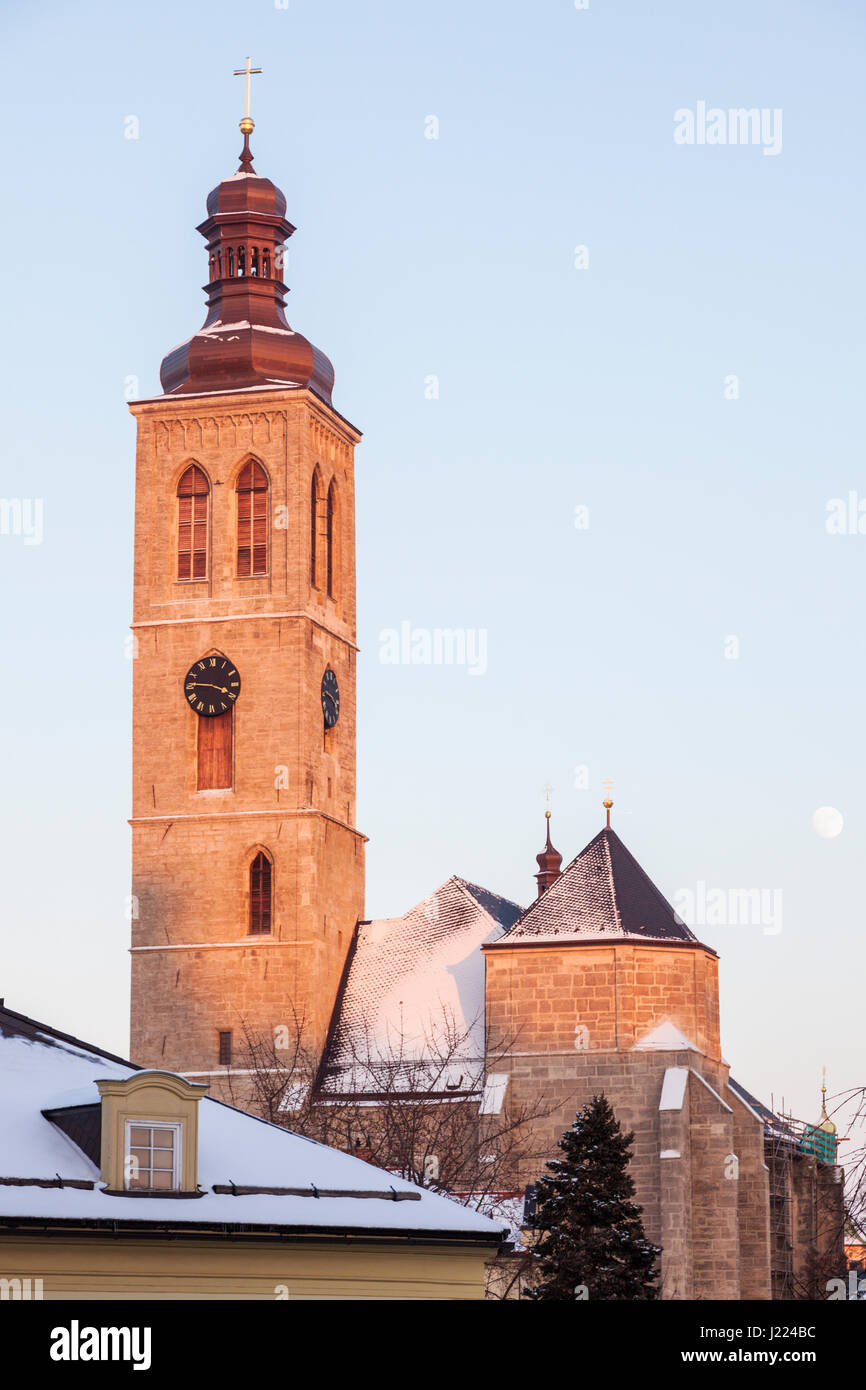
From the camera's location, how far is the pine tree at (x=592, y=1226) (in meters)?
39.6

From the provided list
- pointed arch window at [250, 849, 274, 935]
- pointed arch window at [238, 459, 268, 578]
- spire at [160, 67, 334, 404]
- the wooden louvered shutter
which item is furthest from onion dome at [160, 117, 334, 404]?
pointed arch window at [250, 849, 274, 935]

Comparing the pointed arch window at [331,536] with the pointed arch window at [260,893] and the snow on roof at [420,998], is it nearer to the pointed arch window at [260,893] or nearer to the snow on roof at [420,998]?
the pointed arch window at [260,893]

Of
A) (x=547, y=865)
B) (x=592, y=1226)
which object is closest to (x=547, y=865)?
(x=547, y=865)

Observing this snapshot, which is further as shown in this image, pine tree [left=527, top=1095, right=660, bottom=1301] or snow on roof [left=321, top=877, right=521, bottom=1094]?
snow on roof [left=321, top=877, right=521, bottom=1094]

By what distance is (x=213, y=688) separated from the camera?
64.9 m

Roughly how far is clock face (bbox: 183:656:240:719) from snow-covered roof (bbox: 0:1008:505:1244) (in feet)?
113

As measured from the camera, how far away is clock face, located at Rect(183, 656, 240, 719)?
213 feet

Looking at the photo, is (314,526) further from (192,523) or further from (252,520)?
(192,523)

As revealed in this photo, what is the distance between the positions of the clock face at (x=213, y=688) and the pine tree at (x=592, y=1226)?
24.4m

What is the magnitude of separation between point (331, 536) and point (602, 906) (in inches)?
574

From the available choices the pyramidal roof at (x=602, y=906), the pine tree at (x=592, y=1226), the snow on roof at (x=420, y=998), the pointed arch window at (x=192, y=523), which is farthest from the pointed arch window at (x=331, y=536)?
the pine tree at (x=592, y=1226)

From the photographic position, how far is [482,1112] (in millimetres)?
57500

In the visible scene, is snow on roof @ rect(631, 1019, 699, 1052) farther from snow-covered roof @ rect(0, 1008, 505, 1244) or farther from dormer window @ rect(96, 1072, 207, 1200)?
dormer window @ rect(96, 1072, 207, 1200)
